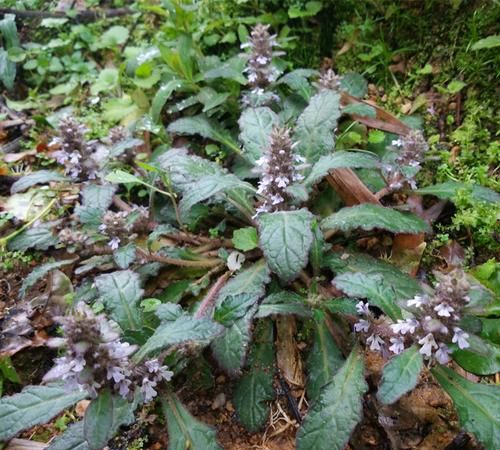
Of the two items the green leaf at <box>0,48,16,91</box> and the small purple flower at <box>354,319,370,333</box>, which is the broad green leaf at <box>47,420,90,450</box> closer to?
the small purple flower at <box>354,319,370,333</box>

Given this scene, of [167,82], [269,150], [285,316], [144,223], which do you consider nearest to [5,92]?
[167,82]

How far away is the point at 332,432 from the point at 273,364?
18.4 inches

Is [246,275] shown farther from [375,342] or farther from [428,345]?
[428,345]

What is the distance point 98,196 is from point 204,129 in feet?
2.53

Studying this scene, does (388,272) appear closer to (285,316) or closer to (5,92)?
(285,316)

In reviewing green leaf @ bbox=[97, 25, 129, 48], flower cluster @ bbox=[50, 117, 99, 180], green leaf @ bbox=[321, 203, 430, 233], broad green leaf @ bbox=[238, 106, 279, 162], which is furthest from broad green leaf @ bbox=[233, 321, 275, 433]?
green leaf @ bbox=[97, 25, 129, 48]

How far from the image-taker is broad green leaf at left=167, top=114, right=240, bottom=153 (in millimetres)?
2809

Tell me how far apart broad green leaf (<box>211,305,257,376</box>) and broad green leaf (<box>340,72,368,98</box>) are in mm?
1607

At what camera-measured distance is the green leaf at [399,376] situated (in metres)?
1.56

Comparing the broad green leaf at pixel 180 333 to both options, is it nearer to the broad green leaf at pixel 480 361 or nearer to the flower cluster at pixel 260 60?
the broad green leaf at pixel 480 361

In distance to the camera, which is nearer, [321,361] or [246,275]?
[321,361]

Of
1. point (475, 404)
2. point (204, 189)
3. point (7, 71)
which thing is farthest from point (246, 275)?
point (7, 71)

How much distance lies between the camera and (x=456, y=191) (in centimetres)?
230

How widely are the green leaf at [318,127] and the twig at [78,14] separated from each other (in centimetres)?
230
